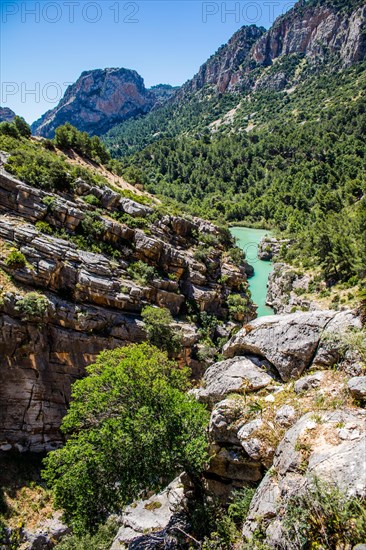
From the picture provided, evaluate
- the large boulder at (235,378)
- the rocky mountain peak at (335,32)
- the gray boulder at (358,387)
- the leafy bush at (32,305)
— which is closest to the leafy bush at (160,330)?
the leafy bush at (32,305)

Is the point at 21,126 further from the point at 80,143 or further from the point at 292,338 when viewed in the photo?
the point at 292,338

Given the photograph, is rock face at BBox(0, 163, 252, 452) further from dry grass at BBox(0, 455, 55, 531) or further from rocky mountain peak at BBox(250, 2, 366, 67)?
rocky mountain peak at BBox(250, 2, 366, 67)

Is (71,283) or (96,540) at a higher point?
(71,283)

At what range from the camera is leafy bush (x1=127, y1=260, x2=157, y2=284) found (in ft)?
113

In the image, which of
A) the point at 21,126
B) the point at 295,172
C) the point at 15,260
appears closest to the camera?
the point at 15,260

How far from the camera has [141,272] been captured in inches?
1393

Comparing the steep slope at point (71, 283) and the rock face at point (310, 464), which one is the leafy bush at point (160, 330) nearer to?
the steep slope at point (71, 283)

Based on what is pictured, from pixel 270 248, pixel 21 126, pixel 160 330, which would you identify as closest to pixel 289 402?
pixel 160 330

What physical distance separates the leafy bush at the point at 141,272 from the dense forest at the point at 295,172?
27.4 meters

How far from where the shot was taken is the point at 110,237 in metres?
36.1

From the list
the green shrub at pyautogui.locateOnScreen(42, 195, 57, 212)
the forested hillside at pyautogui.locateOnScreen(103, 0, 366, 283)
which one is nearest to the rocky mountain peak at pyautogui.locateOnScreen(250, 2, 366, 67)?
the forested hillside at pyautogui.locateOnScreen(103, 0, 366, 283)

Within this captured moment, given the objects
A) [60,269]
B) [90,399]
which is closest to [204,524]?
[90,399]

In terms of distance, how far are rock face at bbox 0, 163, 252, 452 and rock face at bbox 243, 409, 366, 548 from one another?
21.3 meters

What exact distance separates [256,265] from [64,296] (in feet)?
163
